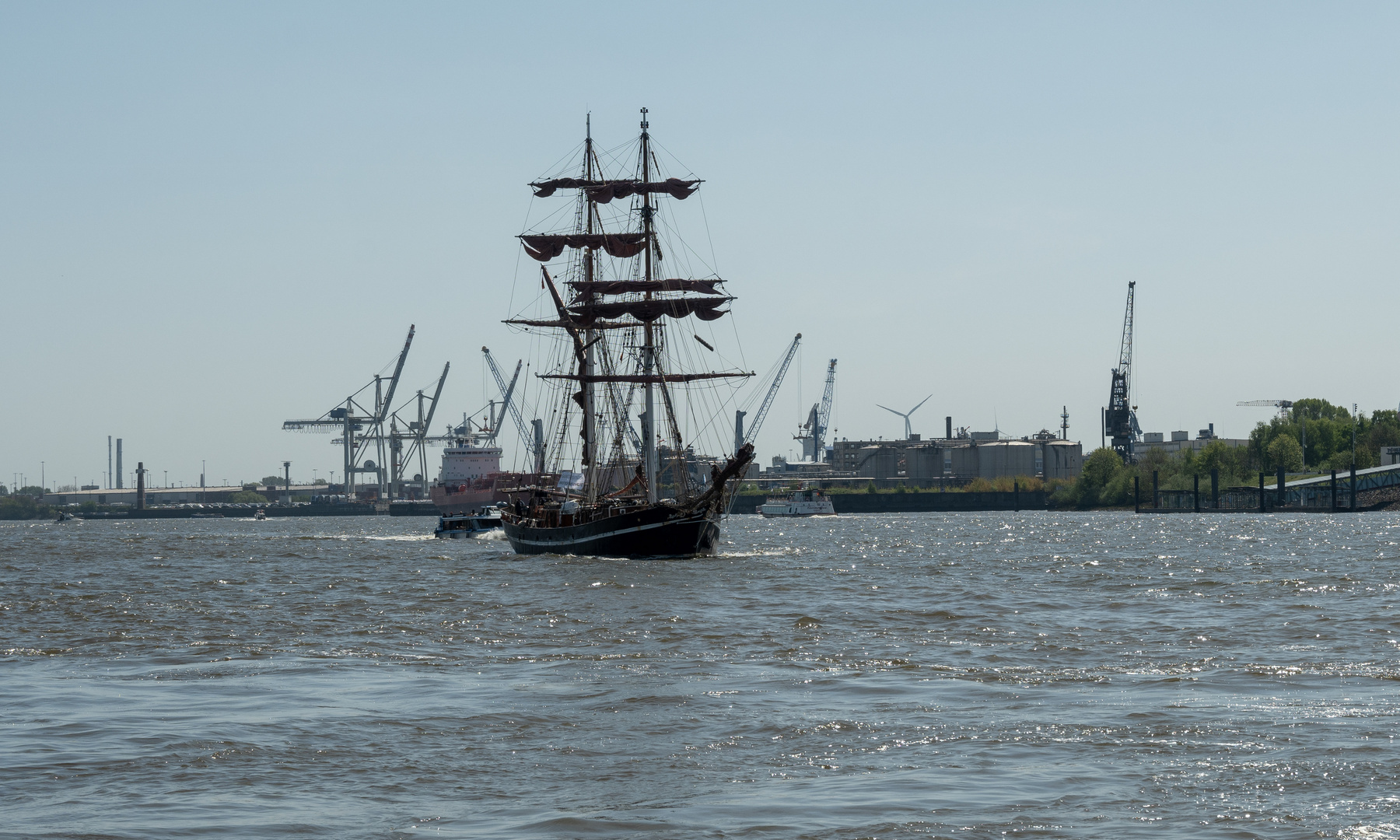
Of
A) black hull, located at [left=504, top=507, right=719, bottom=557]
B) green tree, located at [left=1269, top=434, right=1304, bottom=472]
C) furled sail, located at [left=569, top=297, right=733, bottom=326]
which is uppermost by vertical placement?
furled sail, located at [left=569, top=297, right=733, bottom=326]

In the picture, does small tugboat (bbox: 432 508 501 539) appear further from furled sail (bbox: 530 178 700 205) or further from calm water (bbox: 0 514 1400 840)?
calm water (bbox: 0 514 1400 840)

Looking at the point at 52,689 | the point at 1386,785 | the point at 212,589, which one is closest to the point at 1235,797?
the point at 1386,785

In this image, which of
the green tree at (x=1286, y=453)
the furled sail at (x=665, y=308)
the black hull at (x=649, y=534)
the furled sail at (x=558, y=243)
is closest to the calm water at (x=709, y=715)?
the black hull at (x=649, y=534)

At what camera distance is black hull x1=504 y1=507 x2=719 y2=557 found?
6216 cm

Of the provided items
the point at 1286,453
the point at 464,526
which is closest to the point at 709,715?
the point at 464,526

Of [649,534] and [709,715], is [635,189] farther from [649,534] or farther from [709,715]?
[709,715]

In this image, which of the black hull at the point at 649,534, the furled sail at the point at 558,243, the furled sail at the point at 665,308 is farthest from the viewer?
the furled sail at the point at 558,243

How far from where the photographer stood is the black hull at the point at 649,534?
6216 centimetres

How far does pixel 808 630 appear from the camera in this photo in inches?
1150

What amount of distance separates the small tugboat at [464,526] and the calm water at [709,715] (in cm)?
7431

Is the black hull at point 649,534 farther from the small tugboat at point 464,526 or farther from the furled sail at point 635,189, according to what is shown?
the small tugboat at point 464,526

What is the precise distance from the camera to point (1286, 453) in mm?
195375

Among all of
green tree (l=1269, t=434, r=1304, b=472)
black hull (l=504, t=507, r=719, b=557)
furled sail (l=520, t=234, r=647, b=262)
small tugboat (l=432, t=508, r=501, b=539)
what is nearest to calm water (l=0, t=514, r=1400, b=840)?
black hull (l=504, t=507, r=719, b=557)

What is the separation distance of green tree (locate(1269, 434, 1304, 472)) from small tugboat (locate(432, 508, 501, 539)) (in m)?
121
